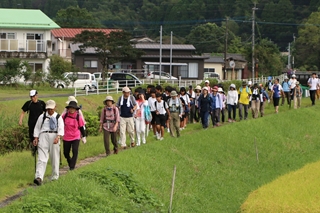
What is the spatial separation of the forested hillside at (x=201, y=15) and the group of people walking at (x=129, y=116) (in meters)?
71.0

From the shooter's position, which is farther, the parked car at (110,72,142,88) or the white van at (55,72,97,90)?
the white van at (55,72,97,90)

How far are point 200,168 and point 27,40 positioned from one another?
113 feet

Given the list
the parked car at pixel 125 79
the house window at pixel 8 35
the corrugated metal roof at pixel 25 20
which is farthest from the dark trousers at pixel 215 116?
the house window at pixel 8 35

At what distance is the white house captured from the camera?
165 ft

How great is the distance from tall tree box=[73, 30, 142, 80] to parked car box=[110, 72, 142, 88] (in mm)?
5800

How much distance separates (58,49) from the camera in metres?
68.4

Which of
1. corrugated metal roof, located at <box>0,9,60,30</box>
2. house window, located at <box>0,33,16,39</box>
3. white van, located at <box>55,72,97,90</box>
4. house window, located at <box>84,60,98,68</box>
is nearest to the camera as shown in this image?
white van, located at <box>55,72,97,90</box>

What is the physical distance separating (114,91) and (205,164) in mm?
21132

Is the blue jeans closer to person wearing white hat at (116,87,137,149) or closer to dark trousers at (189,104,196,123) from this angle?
dark trousers at (189,104,196,123)

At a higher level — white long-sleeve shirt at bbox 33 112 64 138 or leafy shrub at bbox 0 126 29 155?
white long-sleeve shirt at bbox 33 112 64 138

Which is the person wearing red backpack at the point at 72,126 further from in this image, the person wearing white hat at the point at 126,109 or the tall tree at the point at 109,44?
the tall tree at the point at 109,44

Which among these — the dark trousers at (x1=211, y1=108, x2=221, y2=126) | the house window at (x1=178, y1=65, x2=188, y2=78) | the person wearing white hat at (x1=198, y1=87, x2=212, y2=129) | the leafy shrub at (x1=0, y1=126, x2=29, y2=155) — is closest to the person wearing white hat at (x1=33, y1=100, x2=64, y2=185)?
the leafy shrub at (x1=0, y1=126, x2=29, y2=155)

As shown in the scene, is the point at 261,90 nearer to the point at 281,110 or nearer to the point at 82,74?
the point at 281,110

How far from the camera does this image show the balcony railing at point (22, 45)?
165ft
